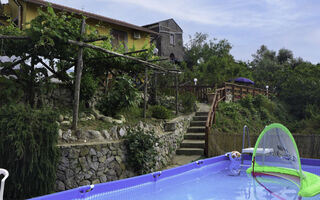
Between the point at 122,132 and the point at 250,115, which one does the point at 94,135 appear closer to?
the point at 122,132

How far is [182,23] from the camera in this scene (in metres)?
34.4

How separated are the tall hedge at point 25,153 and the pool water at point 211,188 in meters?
1.09

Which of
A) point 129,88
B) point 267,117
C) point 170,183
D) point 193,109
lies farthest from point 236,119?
point 170,183

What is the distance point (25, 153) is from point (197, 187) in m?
4.74

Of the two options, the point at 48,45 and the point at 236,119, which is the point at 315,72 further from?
the point at 48,45

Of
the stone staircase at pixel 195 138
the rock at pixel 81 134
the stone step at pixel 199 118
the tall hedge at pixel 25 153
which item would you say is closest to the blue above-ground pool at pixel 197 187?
the tall hedge at pixel 25 153

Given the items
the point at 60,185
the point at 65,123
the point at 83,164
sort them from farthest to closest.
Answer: the point at 65,123
the point at 83,164
the point at 60,185

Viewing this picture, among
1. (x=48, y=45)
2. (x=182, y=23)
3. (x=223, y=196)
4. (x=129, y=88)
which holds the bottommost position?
(x=223, y=196)

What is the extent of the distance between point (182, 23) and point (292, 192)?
30150mm

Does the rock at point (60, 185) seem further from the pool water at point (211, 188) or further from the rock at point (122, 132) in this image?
the rock at point (122, 132)

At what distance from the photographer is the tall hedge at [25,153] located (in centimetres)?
563

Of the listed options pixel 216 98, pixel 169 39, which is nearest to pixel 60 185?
pixel 216 98

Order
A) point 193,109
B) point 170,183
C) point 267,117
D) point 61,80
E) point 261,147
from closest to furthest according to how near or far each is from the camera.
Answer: point 261,147, point 170,183, point 61,80, point 193,109, point 267,117

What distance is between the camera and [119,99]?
32.1ft
